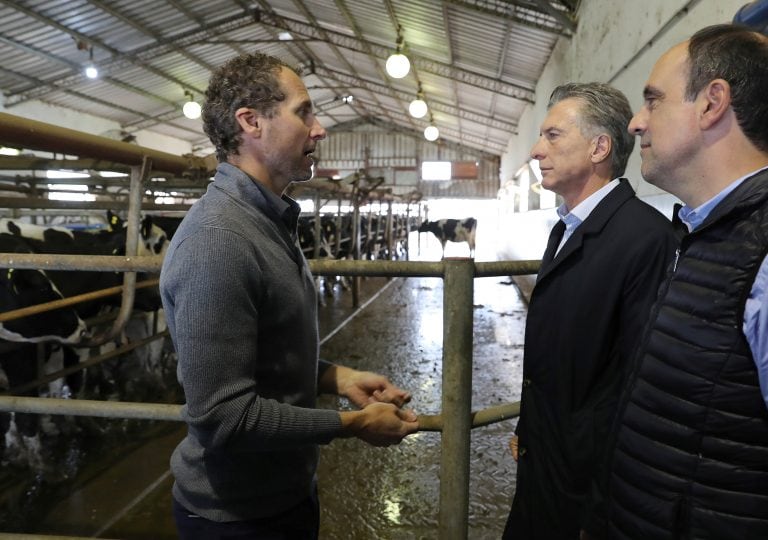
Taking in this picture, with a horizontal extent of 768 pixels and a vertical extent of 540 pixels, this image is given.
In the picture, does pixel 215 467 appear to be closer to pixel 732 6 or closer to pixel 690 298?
pixel 690 298

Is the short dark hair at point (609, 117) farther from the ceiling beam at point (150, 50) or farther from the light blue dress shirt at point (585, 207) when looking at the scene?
the ceiling beam at point (150, 50)

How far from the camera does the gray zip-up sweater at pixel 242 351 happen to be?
0.85 metres

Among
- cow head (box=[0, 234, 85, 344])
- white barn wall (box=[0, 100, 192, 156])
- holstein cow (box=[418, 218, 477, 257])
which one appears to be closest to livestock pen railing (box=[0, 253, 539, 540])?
cow head (box=[0, 234, 85, 344])

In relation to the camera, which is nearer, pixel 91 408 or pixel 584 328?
pixel 584 328

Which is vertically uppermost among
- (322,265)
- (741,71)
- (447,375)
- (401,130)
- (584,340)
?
(401,130)

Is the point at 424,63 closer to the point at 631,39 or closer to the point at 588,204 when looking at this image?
the point at 631,39

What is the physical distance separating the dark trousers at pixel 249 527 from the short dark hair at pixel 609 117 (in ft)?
3.91

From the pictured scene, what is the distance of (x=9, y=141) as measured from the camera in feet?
4.70

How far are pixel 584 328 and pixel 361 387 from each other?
57cm

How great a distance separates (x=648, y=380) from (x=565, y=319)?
31 cm

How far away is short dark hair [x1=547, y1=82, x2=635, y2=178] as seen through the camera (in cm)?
138

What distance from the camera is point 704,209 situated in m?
0.94

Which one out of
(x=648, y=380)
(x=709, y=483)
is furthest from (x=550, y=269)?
(x=709, y=483)

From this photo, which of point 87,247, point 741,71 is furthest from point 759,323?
point 87,247
